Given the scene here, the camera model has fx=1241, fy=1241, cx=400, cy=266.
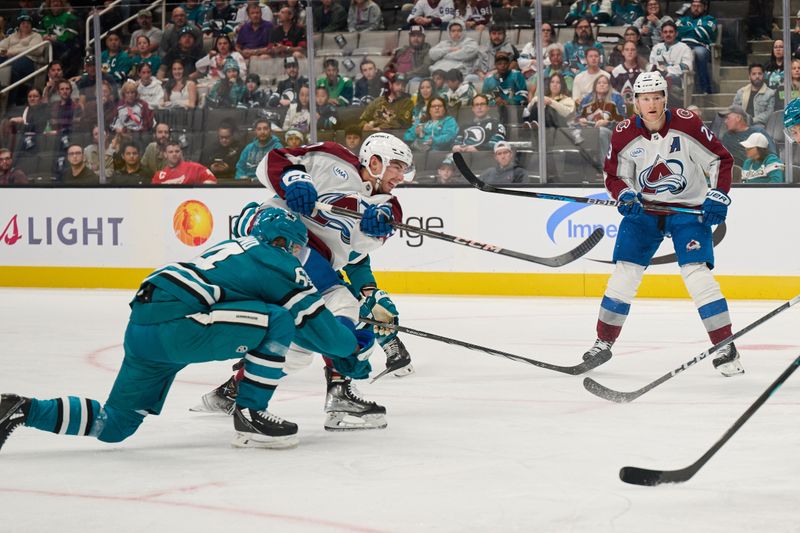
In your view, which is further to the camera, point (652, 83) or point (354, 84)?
point (354, 84)

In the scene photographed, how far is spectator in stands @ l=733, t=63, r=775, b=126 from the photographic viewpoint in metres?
7.19

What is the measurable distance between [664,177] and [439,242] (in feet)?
10.2

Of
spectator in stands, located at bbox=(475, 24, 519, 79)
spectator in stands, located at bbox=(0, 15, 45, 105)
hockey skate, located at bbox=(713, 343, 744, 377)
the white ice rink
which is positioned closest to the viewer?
the white ice rink

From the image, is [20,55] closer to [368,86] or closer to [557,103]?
[368,86]

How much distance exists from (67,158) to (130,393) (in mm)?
5660

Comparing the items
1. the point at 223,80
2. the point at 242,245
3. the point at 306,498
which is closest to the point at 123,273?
the point at 223,80

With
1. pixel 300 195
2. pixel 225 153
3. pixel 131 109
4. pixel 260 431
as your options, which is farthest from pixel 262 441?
pixel 131 109

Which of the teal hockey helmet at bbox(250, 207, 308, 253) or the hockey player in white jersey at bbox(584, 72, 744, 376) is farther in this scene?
the hockey player in white jersey at bbox(584, 72, 744, 376)

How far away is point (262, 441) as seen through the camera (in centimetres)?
338

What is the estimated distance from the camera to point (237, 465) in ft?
10.4

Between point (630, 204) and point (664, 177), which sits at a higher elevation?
point (664, 177)

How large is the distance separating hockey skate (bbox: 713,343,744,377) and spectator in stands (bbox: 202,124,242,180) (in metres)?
4.24

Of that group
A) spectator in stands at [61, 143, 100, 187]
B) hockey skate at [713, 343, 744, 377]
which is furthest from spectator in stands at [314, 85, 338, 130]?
hockey skate at [713, 343, 744, 377]

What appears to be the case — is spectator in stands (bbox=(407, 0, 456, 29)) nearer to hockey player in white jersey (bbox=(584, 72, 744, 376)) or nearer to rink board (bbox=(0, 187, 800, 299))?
rink board (bbox=(0, 187, 800, 299))
